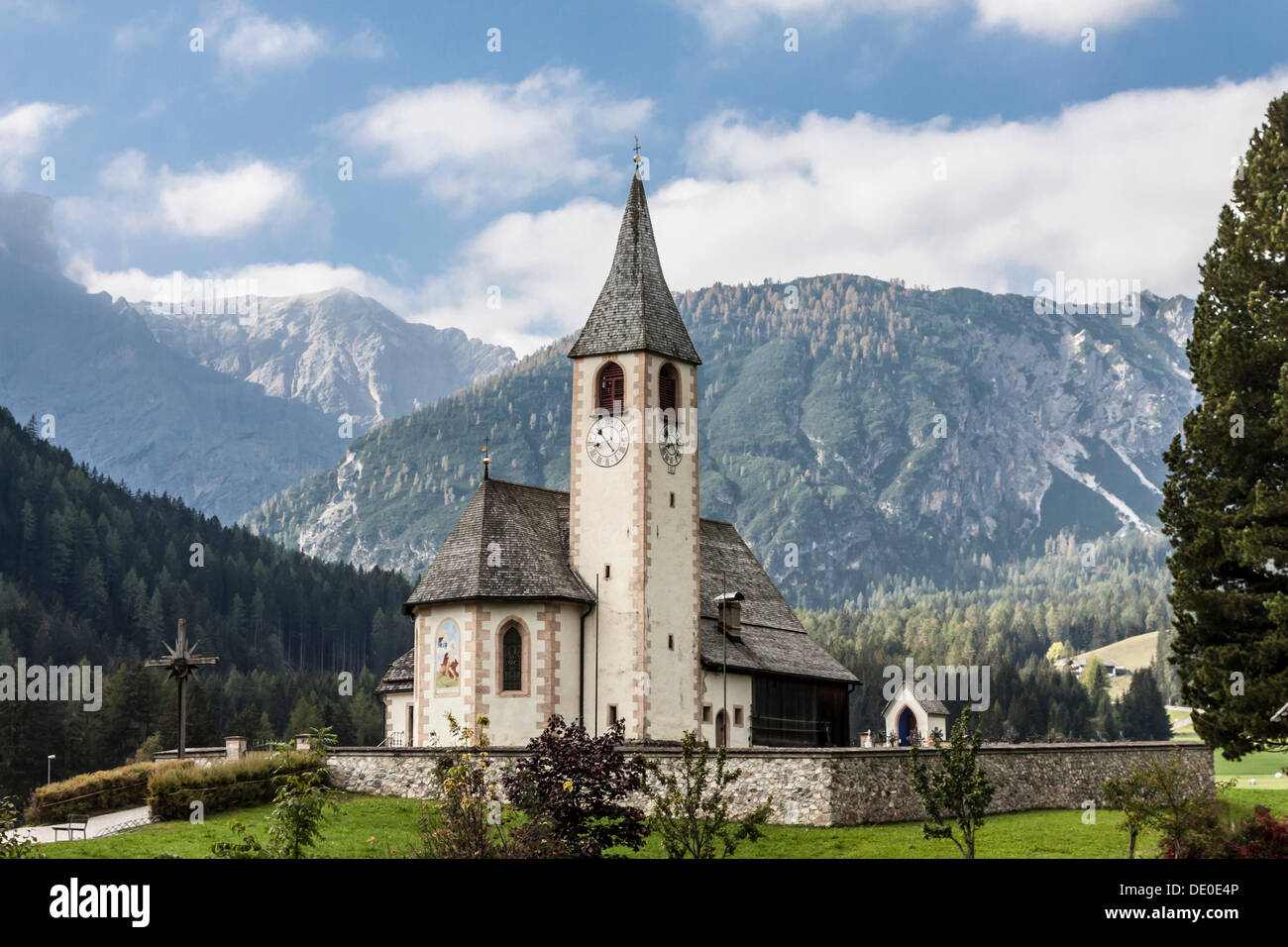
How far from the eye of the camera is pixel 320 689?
6348 inches

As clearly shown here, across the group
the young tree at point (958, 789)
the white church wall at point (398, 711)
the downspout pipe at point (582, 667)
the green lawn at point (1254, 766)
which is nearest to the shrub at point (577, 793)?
the young tree at point (958, 789)

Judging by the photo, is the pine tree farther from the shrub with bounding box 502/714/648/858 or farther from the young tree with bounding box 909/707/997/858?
the shrub with bounding box 502/714/648/858

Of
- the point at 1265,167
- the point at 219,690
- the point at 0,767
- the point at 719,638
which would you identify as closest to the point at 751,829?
the point at 1265,167

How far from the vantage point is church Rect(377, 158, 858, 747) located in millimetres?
56875

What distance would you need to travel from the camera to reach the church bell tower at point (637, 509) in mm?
58188

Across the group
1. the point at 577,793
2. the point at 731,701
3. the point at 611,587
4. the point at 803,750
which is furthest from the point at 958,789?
the point at 731,701

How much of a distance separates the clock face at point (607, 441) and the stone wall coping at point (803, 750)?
13013 millimetres

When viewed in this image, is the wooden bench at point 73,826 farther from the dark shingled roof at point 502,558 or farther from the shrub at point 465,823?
the shrub at point 465,823

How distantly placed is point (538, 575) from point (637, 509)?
471cm

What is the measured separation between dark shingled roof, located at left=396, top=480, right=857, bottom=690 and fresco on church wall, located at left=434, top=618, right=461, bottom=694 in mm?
1267

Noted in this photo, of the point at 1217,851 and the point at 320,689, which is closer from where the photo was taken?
the point at 1217,851

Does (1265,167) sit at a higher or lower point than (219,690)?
higher
